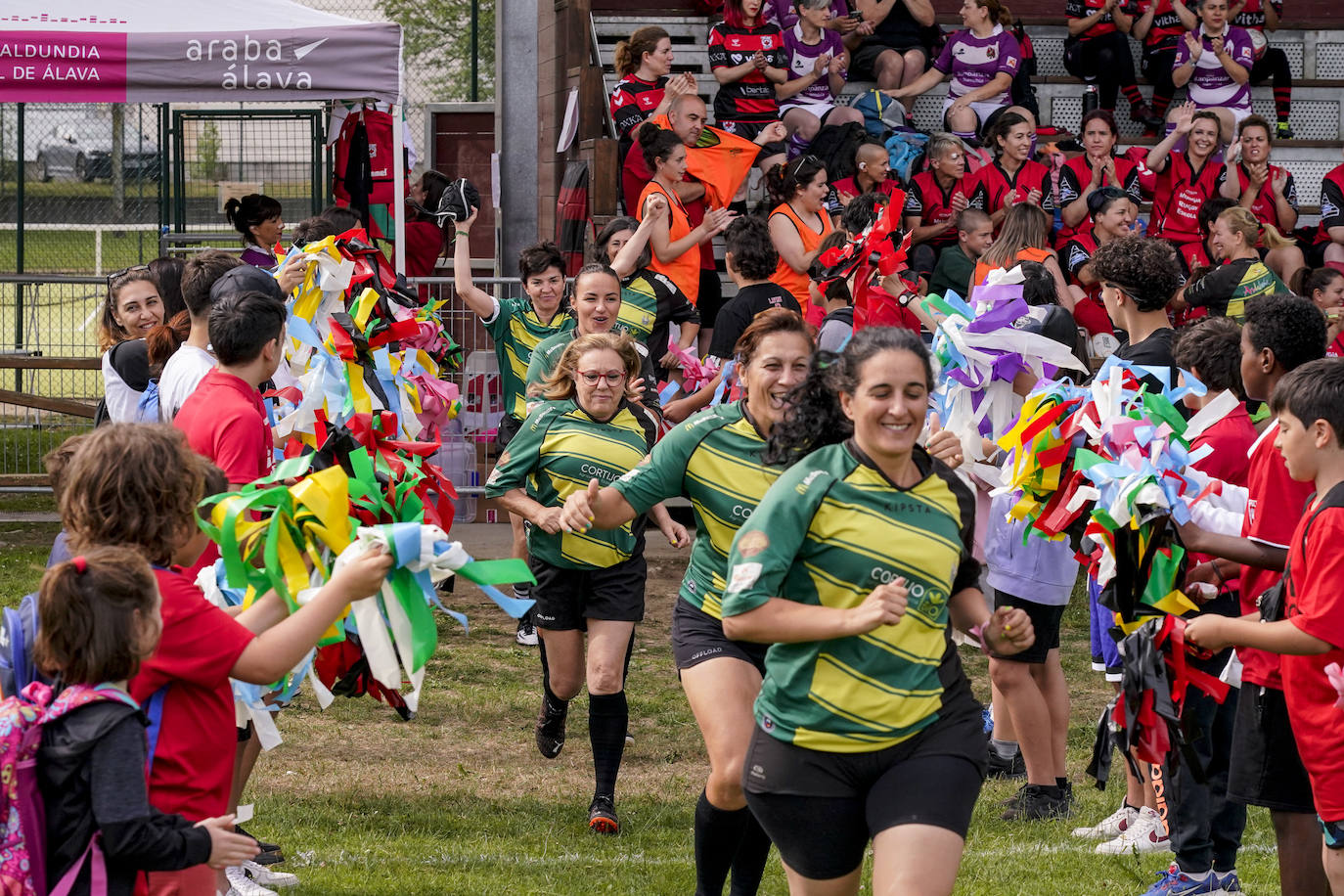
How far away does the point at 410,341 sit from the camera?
21.6ft

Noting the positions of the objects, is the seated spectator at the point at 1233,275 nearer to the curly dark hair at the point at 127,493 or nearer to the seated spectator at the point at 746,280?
the seated spectator at the point at 746,280

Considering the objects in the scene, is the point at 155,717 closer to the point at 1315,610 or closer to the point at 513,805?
the point at 1315,610

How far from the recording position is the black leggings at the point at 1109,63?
1226cm

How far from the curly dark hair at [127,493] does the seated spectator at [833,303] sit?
3506 millimetres

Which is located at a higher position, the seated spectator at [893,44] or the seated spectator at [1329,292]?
the seated spectator at [893,44]

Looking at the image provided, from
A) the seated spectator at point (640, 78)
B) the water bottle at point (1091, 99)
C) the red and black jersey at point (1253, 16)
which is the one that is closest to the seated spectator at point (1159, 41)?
the water bottle at point (1091, 99)

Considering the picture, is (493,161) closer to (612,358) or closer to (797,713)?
(612,358)

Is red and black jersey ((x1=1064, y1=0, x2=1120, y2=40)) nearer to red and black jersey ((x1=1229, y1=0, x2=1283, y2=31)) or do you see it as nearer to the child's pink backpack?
red and black jersey ((x1=1229, y1=0, x2=1283, y2=31))

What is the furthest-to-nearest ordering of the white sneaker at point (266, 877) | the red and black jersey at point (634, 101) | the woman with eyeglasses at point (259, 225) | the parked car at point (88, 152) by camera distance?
1. the parked car at point (88, 152)
2. the red and black jersey at point (634, 101)
3. the woman with eyeglasses at point (259, 225)
4. the white sneaker at point (266, 877)

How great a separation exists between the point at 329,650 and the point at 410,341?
8.39 feet

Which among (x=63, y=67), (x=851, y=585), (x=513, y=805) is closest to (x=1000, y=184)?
(x=63, y=67)

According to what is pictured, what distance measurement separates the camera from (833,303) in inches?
296

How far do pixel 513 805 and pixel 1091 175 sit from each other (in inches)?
271

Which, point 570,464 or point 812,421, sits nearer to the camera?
point 812,421
